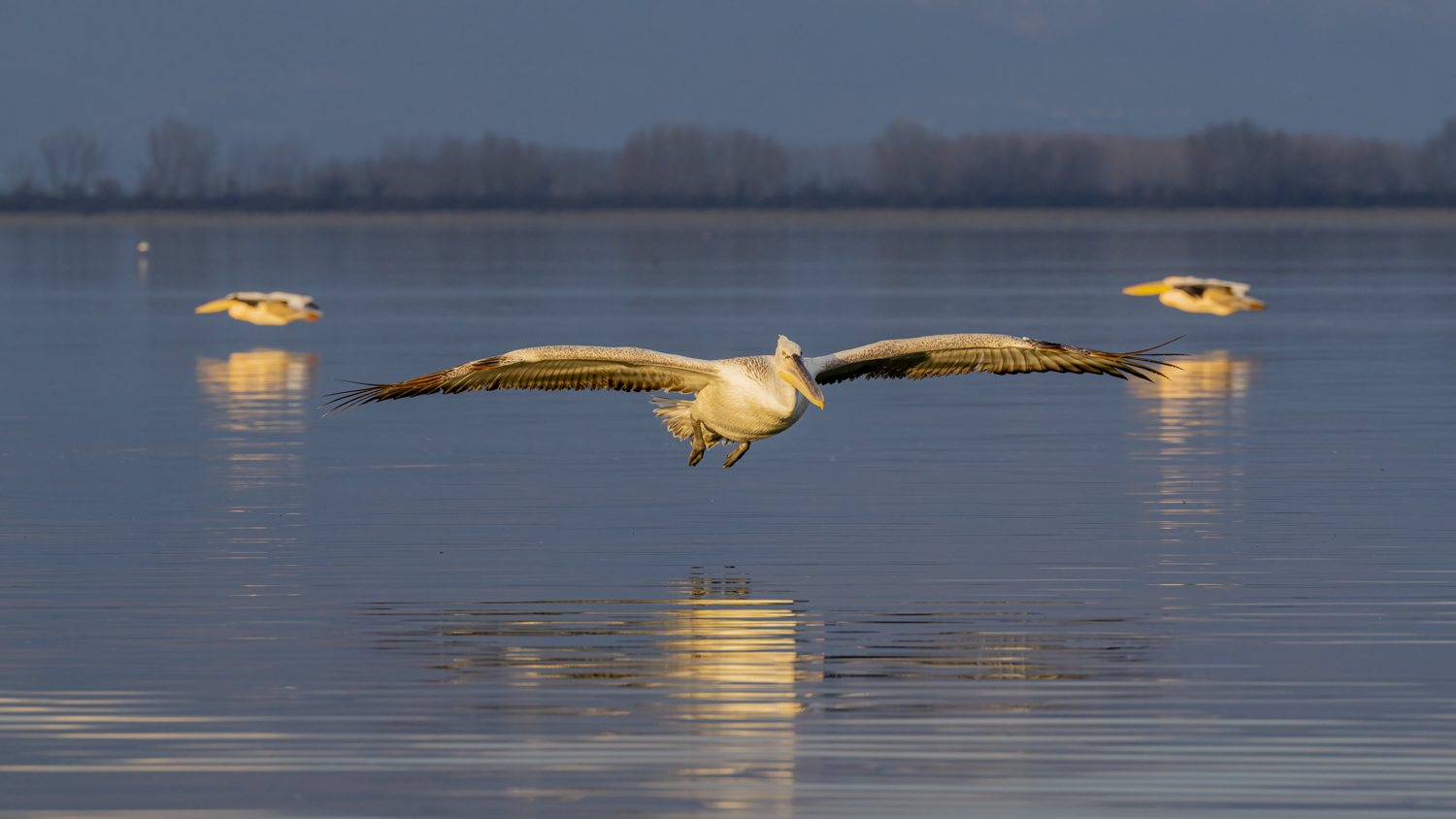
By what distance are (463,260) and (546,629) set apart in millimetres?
65553

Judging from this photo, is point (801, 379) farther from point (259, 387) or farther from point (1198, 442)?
point (259, 387)

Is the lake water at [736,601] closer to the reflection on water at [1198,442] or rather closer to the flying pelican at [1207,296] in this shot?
the reflection on water at [1198,442]

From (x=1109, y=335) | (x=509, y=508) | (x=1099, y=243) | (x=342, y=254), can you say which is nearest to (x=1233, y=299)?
(x=1109, y=335)

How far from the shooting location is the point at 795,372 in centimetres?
1427

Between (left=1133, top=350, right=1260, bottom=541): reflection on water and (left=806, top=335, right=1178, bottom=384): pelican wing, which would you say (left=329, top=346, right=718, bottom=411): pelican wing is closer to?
(left=806, top=335, right=1178, bottom=384): pelican wing

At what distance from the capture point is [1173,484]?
17453 millimetres

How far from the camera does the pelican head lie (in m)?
14.1

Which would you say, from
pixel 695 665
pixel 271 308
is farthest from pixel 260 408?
pixel 695 665

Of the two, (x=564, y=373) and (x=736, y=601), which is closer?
(x=736, y=601)

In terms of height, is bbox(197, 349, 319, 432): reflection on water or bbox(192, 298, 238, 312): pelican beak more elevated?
bbox(192, 298, 238, 312): pelican beak

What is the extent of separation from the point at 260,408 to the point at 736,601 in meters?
12.6

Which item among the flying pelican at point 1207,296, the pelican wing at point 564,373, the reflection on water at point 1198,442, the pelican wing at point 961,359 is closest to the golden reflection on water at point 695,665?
the pelican wing at point 564,373

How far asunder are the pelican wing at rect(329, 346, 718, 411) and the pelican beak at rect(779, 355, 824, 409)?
64 cm

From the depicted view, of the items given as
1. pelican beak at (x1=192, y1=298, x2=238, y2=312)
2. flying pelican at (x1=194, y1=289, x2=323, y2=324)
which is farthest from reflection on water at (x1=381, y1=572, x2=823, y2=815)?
pelican beak at (x1=192, y1=298, x2=238, y2=312)
